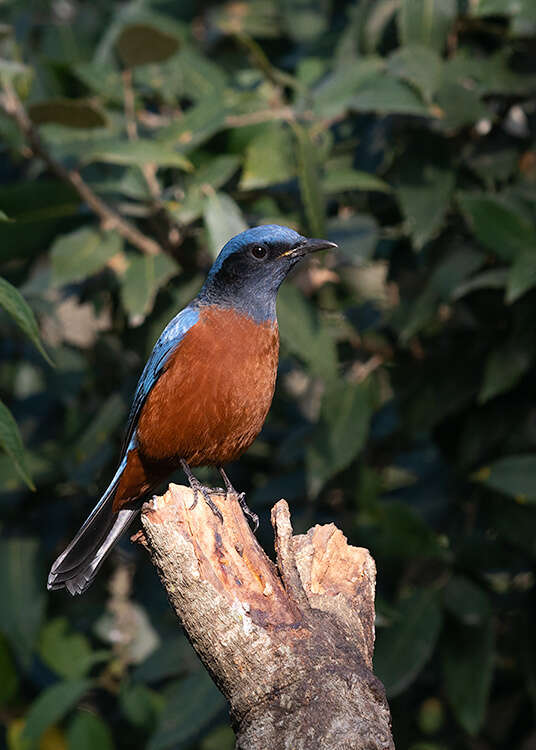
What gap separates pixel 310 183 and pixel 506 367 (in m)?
1.24

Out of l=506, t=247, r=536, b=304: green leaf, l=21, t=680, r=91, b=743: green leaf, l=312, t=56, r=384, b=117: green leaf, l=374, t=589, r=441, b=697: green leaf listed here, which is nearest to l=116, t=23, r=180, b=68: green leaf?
l=312, t=56, r=384, b=117: green leaf

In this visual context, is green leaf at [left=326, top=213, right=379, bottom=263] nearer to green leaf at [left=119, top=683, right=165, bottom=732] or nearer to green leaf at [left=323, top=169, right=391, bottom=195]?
green leaf at [left=323, top=169, right=391, bottom=195]

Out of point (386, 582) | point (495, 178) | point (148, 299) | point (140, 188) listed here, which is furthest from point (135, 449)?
point (495, 178)

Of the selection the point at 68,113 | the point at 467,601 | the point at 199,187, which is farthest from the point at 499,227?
the point at 68,113

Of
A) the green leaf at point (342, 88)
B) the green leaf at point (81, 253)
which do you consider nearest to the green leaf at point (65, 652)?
the green leaf at point (81, 253)

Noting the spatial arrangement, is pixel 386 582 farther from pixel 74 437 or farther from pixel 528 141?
pixel 528 141

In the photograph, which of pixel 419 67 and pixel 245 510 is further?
pixel 419 67

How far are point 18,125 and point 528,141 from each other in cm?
254

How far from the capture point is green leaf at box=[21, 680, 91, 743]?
5.59 m

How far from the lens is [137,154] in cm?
496

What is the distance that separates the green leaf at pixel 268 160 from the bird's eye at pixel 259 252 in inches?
17.6

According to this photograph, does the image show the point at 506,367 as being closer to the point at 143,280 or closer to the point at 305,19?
the point at 143,280

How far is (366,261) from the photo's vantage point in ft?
18.6

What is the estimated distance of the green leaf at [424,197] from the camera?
17.7 ft
